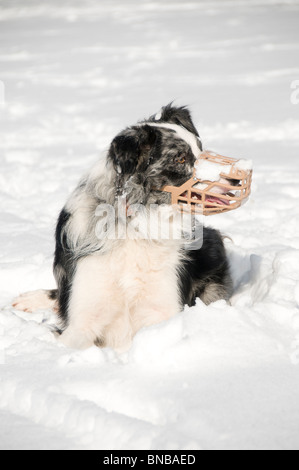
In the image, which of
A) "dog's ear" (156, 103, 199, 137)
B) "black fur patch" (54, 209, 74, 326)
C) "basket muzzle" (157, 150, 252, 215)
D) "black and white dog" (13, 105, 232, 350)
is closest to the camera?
"basket muzzle" (157, 150, 252, 215)

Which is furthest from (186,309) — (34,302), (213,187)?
(34,302)

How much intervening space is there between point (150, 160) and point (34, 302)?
1481 mm

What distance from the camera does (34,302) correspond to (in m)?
4.34

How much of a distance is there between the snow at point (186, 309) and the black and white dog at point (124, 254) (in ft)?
1.07

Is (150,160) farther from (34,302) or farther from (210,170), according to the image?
(34,302)

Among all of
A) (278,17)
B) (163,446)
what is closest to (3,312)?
(163,446)

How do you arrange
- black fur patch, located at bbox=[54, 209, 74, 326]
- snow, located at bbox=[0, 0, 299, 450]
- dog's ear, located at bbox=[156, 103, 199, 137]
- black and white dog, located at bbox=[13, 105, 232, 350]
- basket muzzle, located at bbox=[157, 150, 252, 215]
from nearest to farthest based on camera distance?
snow, located at bbox=[0, 0, 299, 450] < basket muzzle, located at bbox=[157, 150, 252, 215] < black and white dog, located at bbox=[13, 105, 232, 350] < black fur patch, located at bbox=[54, 209, 74, 326] < dog's ear, located at bbox=[156, 103, 199, 137]

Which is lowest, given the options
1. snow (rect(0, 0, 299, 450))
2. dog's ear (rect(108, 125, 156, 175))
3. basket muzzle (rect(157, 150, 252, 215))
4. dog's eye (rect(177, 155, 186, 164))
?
snow (rect(0, 0, 299, 450))

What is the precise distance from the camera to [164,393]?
262 centimetres

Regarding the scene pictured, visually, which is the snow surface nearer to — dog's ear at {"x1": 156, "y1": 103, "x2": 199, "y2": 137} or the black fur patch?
dog's ear at {"x1": 156, "y1": 103, "x2": 199, "y2": 137}

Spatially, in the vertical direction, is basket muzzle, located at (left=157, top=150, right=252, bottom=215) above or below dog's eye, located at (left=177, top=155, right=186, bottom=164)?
below

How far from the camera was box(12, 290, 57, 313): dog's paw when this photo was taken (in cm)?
429

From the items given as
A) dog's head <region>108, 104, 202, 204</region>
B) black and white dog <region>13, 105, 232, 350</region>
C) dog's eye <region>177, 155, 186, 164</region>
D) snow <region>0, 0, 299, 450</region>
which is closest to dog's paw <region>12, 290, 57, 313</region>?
snow <region>0, 0, 299, 450</region>

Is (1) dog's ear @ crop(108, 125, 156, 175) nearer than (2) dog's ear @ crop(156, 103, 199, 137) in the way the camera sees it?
Yes
